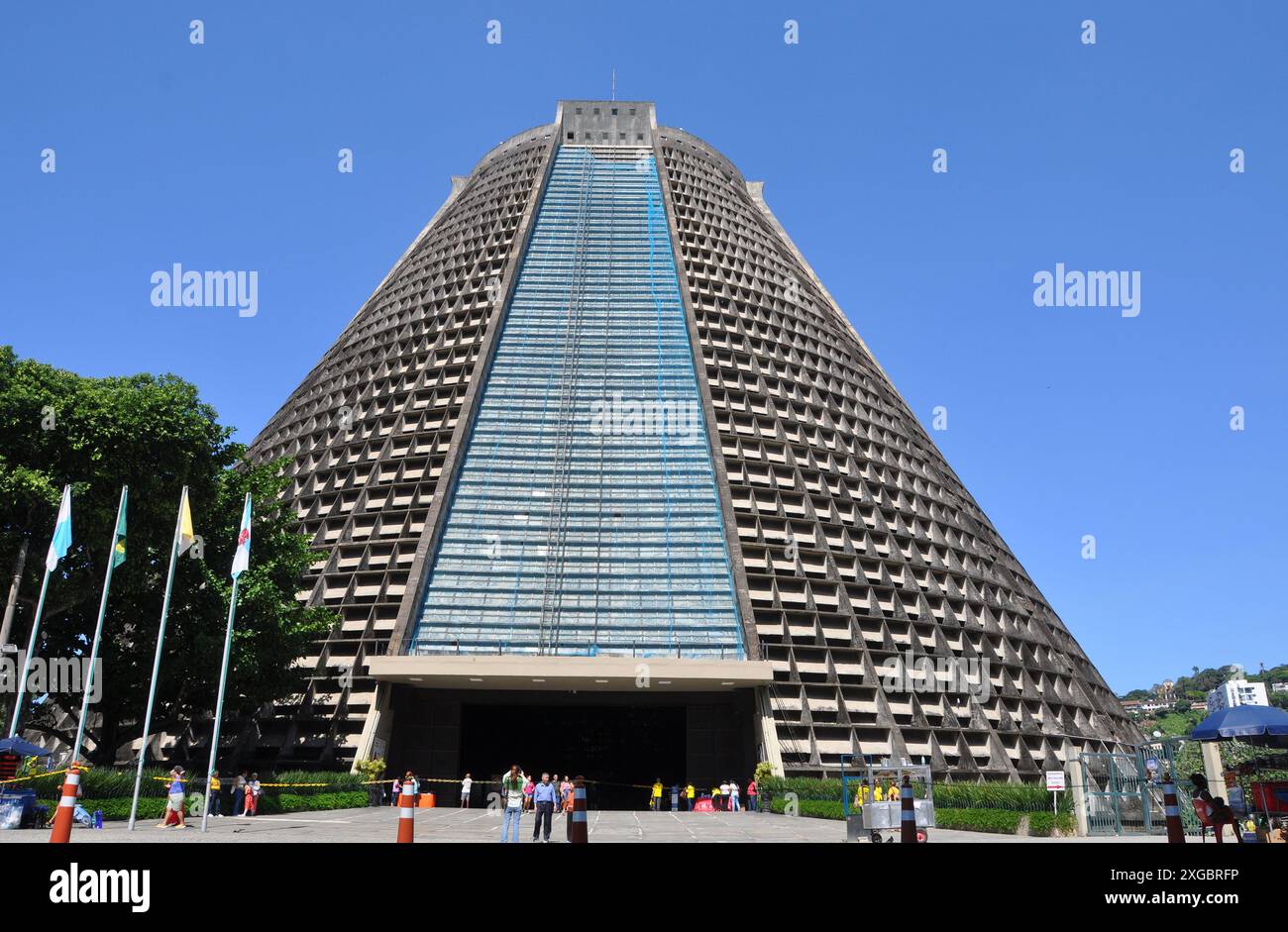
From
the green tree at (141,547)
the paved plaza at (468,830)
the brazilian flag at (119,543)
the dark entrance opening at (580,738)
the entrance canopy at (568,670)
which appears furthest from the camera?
the dark entrance opening at (580,738)

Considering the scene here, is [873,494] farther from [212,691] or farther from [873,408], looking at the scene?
[212,691]

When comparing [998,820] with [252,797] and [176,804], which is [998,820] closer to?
[176,804]

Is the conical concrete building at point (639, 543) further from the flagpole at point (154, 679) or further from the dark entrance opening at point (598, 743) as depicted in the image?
the flagpole at point (154, 679)

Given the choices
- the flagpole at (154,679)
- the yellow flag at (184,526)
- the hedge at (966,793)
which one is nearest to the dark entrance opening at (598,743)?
the hedge at (966,793)

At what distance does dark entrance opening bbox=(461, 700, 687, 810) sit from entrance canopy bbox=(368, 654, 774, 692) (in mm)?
9630

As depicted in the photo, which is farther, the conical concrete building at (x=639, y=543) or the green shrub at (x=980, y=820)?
the conical concrete building at (x=639, y=543)

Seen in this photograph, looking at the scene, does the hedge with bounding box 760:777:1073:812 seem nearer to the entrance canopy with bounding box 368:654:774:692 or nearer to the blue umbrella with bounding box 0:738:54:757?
the entrance canopy with bounding box 368:654:774:692

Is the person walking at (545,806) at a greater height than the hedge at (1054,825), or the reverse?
the person walking at (545,806)

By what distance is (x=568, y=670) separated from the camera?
37.1 metres

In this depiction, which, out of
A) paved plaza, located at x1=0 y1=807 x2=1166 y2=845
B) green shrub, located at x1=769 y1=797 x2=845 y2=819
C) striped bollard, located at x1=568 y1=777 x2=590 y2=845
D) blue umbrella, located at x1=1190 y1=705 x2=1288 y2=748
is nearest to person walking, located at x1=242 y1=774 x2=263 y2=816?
paved plaza, located at x1=0 y1=807 x2=1166 y2=845

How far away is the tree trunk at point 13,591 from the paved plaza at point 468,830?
6.89m

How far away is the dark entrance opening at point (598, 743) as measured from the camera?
4753 centimetres
